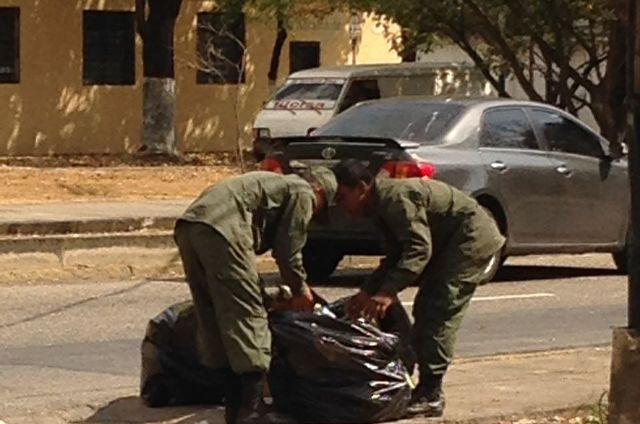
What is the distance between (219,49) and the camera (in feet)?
121

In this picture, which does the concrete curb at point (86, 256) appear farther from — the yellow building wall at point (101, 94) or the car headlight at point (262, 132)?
A: the yellow building wall at point (101, 94)

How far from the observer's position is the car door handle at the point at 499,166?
14742 millimetres

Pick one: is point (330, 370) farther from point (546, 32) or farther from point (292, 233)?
point (546, 32)

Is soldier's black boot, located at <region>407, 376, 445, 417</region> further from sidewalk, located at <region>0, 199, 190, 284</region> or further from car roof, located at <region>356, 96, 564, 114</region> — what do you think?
sidewalk, located at <region>0, 199, 190, 284</region>

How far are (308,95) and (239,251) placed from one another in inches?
854

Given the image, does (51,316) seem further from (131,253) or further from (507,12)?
(507,12)

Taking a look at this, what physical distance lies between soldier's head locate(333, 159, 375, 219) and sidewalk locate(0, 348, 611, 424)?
1113mm

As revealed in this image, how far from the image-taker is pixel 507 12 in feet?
80.8

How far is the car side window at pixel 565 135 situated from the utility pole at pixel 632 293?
7863 millimetres

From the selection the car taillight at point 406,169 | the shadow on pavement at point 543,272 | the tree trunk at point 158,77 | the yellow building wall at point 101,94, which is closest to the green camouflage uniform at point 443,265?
the car taillight at point 406,169

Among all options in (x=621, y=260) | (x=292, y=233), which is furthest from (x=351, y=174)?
(x=621, y=260)

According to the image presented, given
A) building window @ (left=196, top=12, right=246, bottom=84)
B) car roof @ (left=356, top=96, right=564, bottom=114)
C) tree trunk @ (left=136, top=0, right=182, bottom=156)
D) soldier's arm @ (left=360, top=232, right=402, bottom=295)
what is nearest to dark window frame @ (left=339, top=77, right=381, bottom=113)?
tree trunk @ (left=136, top=0, right=182, bottom=156)

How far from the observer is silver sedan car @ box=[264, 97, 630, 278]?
Answer: 14.1m

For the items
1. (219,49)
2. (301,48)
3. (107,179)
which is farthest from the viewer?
(301,48)
